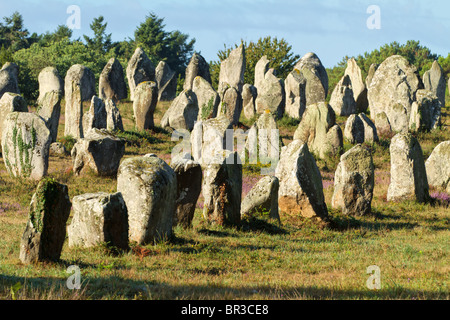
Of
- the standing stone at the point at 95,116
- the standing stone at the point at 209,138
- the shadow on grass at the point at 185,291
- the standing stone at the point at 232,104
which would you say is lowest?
the shadow on grass at the point at 185,291

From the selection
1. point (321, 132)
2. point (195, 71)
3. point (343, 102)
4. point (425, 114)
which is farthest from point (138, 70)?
point (425, 114)

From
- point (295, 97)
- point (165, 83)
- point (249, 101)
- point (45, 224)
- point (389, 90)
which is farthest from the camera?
point (165, 83)

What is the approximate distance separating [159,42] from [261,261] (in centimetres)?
6448

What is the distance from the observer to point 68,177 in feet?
78.1

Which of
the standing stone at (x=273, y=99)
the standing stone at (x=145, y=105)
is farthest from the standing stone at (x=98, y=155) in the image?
the standing stone at (x=273, y=99)

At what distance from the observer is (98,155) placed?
957 inches

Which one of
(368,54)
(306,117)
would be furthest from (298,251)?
(368,54)

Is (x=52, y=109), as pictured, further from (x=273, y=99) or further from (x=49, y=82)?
(x=273, y=99)

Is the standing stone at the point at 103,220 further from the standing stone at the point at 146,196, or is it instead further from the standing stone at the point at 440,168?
the standing stone at the point at 440,168

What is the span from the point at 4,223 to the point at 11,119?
7.83 m

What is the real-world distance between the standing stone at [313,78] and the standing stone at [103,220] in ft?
111

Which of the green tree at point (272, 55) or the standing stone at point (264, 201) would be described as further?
the green tree at point (272, 55)

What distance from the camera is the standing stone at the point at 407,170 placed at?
848 inches
